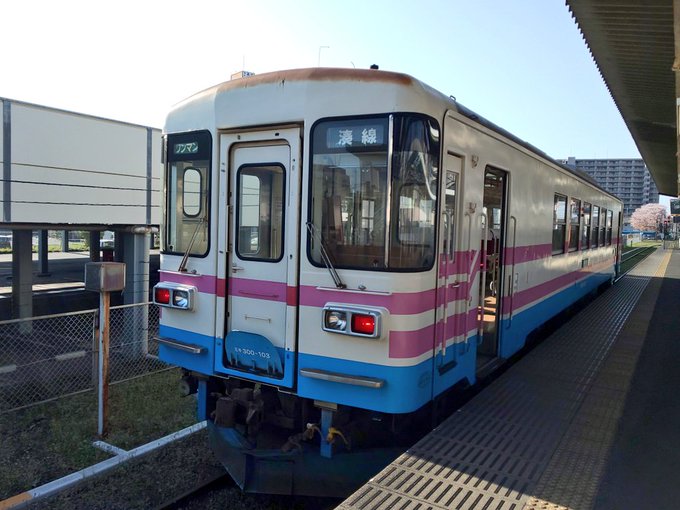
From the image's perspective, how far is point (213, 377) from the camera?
4.60m

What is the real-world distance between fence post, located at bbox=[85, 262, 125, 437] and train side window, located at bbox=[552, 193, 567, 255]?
573 centimetres

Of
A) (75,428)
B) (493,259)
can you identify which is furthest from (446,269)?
(75,428)

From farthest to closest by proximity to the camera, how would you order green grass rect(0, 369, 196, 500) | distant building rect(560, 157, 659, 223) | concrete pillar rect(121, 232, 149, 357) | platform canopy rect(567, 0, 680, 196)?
distant building rect(560, 157, 659, 223) < concrete pillar rect(121, 232, 149, 357) < platform canopy rect(567, 0, 680, 196) < green grass rect(0, 369, 196, 500)

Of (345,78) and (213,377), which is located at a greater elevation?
(345,78)

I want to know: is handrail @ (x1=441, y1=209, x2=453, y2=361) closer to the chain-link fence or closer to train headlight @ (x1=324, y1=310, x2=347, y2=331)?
train headlight @ (x1=324, y1=310, x2=347, y2=331)

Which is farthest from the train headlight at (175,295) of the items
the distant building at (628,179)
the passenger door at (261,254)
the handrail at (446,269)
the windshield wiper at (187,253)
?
the distant building at (628,179)

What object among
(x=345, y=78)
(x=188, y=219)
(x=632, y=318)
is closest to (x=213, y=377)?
(x=188, y=219)

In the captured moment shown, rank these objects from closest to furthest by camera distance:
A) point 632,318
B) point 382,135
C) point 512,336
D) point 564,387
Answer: point 382,135 < point 564,387 < point 512,336 < point 632,318

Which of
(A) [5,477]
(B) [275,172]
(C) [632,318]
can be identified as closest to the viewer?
(B) [275,172]

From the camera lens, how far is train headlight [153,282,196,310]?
446 cm

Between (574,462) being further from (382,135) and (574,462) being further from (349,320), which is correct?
(382,135)

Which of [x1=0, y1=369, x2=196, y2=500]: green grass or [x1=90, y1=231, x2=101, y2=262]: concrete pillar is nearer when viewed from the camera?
[x1=0, y1=369, x2=196, y2=500]: green grass

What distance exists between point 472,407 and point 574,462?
3.56ft

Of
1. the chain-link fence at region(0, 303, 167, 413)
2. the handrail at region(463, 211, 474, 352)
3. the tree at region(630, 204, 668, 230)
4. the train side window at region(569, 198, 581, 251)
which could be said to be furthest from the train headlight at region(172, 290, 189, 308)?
the tree at region(630, 204, 668, 230)
